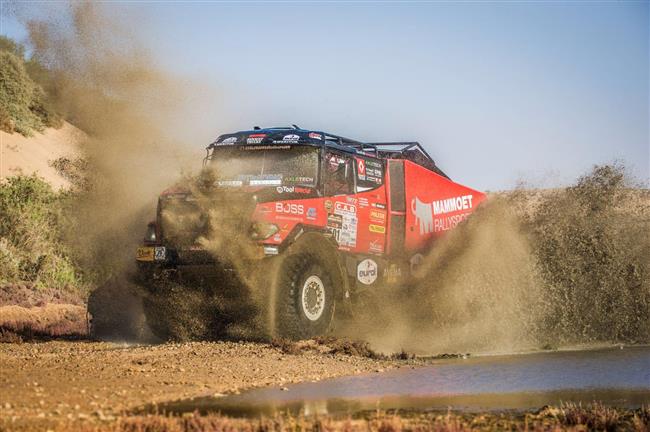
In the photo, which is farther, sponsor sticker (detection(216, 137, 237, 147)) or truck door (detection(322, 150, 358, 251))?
sponsor sticker (detection(216, 137, 237, 147))

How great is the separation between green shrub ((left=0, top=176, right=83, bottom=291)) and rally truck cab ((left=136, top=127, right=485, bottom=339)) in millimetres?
11937

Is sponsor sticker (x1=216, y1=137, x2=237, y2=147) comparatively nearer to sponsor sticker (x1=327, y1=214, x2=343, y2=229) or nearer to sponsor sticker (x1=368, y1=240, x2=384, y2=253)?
sponsor sticker (x1=327, y1=214, x2=343, y2=229)

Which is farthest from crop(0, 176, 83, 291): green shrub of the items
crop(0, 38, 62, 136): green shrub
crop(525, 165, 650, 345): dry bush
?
crop(0, 38, 62, 136): green shrub

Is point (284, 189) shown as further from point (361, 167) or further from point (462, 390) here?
point (462, 390)

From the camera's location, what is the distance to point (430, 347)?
16.2 metres

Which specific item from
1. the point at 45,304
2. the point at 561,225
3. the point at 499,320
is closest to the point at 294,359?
the point at 499,320

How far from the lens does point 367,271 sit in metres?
15.6

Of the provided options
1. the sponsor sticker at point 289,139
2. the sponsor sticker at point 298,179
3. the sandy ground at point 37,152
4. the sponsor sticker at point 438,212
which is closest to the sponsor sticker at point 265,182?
the sponsor sticker at point 298,179

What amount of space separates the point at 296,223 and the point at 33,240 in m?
15.2

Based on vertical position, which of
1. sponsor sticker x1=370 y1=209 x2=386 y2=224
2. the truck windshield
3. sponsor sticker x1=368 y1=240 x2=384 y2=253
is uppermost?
the truck windshield

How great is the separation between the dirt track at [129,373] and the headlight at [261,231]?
1662 mm

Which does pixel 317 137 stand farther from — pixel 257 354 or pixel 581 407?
pixel 581 407

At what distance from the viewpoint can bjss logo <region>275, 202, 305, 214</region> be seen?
44.8 ft

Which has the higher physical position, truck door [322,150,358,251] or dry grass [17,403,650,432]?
truck door [322,150,358,251]
